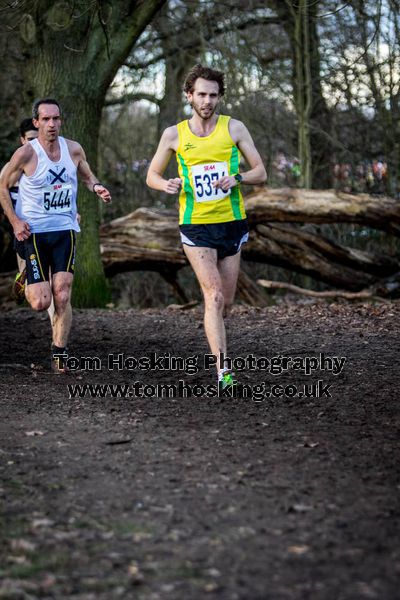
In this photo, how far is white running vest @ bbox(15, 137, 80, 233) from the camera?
768cm

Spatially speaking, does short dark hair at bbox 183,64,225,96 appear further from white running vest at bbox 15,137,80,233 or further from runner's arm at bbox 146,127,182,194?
white running vest at bbox 15,137,80,233

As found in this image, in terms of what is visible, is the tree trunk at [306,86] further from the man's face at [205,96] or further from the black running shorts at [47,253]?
the man's face at [205,96]

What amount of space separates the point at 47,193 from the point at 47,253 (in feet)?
Result: 1.65

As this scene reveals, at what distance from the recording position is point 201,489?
167 inches

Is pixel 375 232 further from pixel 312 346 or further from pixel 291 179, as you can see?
pixel 312 346

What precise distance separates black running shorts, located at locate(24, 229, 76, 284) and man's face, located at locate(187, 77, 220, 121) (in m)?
1.75

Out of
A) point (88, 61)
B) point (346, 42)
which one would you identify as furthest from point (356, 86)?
point (88, 61)

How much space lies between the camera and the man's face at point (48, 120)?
24.9ft

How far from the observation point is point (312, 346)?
8883 millimetres

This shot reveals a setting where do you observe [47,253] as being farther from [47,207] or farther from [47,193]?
[47,193]

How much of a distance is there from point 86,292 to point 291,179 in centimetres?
631

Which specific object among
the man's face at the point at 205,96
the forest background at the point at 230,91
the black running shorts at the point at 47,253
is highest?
the forest background at the point at 230,91

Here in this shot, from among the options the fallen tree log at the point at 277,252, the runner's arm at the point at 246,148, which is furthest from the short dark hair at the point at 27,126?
the fallen tree log at the point at 277,252

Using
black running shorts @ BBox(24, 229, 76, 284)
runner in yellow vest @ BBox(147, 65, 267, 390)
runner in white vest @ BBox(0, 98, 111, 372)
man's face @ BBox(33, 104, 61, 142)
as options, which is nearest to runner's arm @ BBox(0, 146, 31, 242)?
runner in white vest @ BBox(0, 98, 111, 372)
